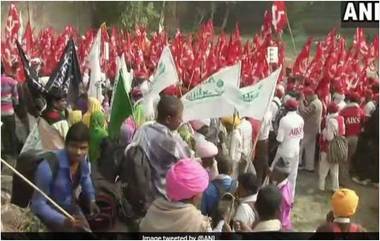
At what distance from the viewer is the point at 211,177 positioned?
18.6ft

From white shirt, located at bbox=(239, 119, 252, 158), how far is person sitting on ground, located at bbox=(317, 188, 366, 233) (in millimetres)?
582

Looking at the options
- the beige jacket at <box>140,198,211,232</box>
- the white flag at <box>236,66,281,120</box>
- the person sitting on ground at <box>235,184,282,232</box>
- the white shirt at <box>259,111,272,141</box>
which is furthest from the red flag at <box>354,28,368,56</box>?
the beige jacket at <box>140,198,211,232</box>

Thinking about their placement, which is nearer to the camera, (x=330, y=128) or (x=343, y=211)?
(x=343, y=211)

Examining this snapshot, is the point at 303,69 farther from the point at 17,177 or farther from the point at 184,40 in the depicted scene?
the point at 17,177

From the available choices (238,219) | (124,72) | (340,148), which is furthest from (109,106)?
(340,148)

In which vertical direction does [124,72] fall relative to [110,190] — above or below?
above

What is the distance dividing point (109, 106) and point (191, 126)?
514mm

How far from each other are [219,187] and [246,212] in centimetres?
22

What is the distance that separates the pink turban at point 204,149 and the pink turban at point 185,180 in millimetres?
74

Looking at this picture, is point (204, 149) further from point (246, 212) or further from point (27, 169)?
point (27, 169)

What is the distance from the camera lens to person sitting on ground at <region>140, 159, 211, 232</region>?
5488mm

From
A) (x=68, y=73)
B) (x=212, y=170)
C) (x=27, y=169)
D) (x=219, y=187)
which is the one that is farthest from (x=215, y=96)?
(x=27, y=169)

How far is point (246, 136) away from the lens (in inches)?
225

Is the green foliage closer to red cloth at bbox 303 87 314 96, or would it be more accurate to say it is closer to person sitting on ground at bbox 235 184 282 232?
red cloth at bbox 303 87 314 96
